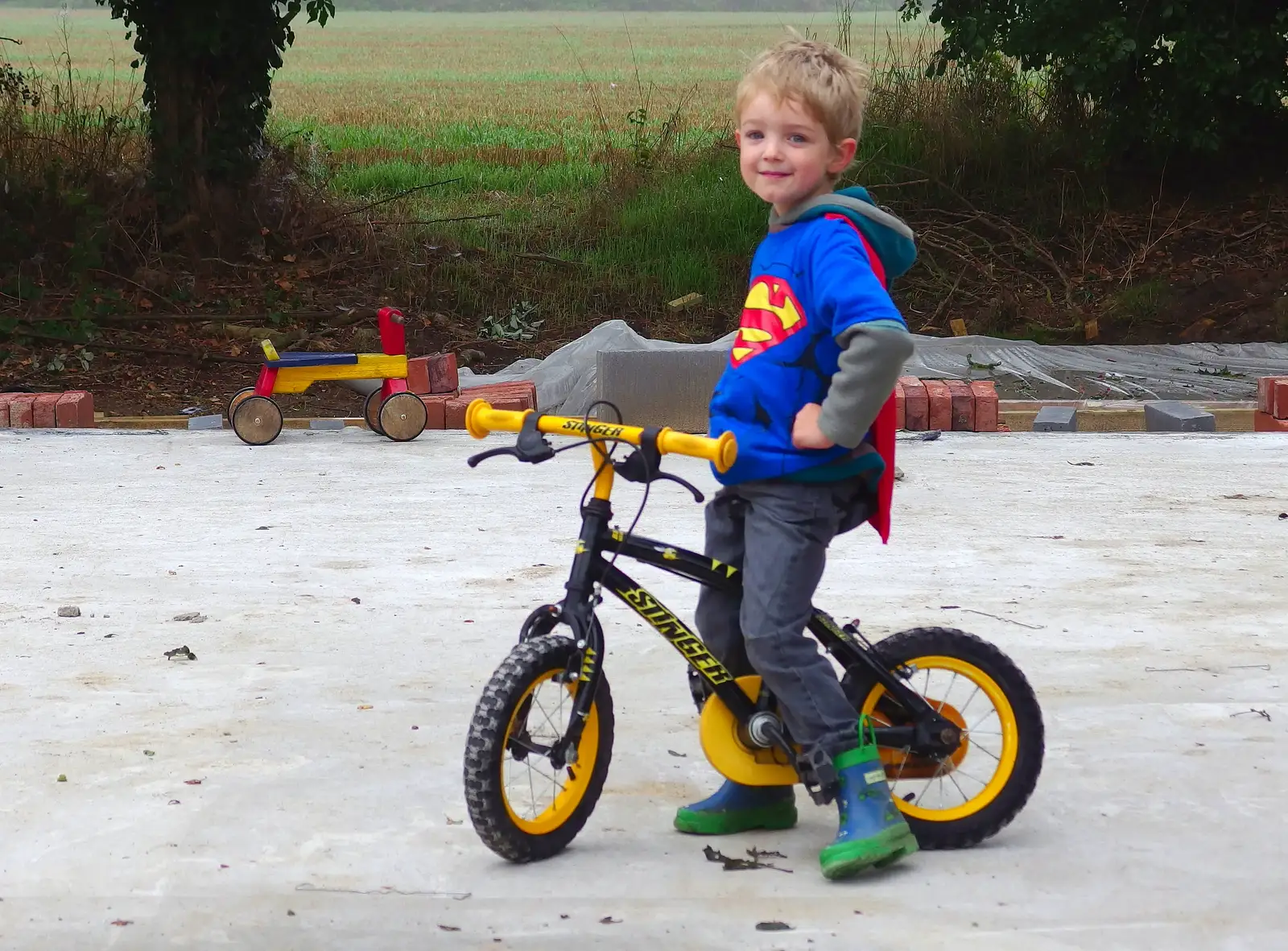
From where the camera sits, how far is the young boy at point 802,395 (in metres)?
3.10

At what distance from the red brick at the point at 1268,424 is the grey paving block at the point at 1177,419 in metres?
0.27

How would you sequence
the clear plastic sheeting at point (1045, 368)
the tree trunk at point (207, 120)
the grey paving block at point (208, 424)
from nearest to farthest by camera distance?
1. the grey paving block at point (208, 424)
2. the clear plastic sheeting at point (1045, 368)
3. the tree trunk at point (207, 120)

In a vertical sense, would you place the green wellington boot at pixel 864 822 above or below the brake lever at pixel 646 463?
below

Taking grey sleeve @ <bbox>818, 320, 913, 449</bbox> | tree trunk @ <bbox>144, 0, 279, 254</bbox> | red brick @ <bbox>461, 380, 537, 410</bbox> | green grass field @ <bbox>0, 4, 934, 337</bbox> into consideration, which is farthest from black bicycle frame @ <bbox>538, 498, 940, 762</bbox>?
tree trunk @ <bbox>144, 0, 279, 254</bbox>

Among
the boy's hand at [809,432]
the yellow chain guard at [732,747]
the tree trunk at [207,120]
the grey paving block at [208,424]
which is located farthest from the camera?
the tree trunk at [207,120]

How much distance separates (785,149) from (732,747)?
122 cm

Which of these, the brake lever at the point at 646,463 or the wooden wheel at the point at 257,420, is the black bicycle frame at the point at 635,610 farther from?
the wooden wheel at the point at 257,420

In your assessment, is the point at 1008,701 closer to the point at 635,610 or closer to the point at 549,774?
the point at 635,610

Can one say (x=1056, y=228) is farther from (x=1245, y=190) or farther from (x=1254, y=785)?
(x=1254, y=785)

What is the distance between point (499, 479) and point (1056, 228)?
725 cm

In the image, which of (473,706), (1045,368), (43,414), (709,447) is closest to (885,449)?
(709,447)

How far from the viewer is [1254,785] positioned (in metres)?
3.58

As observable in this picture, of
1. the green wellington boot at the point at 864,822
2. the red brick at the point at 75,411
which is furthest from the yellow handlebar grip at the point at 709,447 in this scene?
the red brick at the point at 75,411

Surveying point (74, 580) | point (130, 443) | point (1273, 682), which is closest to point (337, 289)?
point (130, 443)
